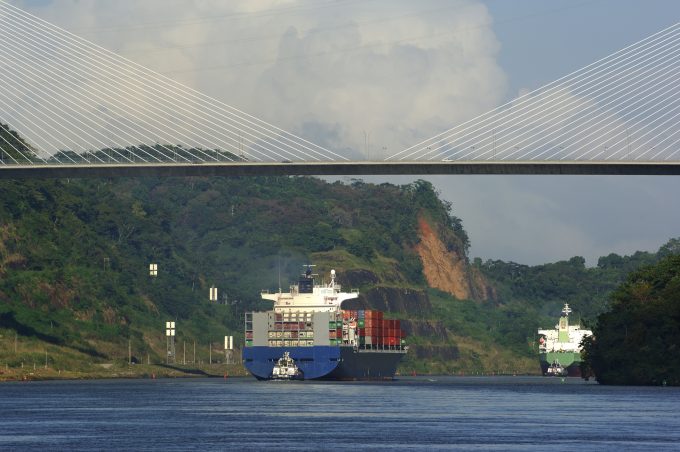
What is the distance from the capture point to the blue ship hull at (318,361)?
170m

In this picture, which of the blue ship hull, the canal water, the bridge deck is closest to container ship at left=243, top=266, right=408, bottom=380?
the blue ship hull

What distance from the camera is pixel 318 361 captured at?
170m

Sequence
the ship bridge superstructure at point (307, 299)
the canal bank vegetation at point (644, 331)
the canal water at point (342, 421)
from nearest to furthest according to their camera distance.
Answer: the canal water at point (342, 421) → the canal bank vegetation at point (644, 331) → the ship bridge superstructure at point (307, 299)

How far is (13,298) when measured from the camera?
196250 mm

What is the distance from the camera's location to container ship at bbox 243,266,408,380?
170 meters

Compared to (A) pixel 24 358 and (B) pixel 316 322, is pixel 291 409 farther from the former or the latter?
(A) pixel 24 358

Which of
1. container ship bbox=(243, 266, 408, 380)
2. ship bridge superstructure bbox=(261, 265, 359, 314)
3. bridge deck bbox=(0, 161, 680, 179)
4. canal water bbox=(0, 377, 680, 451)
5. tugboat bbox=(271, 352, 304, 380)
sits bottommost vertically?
canal water bbox=(0, 377, 680, 451)

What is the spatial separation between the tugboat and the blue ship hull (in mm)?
564

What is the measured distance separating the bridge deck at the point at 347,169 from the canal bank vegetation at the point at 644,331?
A: 45.6 feet

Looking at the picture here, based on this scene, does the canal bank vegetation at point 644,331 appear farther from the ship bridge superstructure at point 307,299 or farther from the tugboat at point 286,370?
the ship bridge superstructure at point 307,299

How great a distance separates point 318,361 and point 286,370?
3.73m

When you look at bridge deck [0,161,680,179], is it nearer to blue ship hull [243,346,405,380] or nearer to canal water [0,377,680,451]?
canal water [0,377,680,451]

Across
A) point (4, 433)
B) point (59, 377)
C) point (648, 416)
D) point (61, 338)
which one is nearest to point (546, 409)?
point (648, 416)

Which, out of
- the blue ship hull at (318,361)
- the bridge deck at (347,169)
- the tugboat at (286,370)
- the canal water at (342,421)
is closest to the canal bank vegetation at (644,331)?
the canal water at (342,421)
